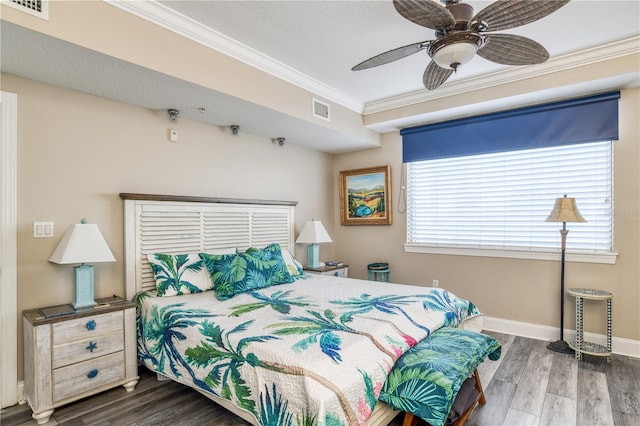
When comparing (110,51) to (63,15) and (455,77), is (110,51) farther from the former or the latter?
(455,77)

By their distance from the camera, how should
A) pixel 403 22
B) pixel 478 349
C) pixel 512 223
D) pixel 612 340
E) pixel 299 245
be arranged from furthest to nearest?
pixel 299 245, pixel 512 223, pixel 612 340, pixel 403 22, pixel 478 349

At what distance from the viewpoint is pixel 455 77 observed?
3471 millimetres

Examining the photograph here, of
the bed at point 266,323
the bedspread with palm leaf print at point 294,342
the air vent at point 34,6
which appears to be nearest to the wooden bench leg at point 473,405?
the bed at point 266,323

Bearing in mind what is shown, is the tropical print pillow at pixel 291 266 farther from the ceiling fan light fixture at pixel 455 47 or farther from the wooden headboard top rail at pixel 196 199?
the ceiling fan light fixture at pixel 455 47

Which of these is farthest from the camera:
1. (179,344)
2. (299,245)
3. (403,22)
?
(299,245)

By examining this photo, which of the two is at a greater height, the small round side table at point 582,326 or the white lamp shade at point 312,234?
the white lamp shade at point 312,234

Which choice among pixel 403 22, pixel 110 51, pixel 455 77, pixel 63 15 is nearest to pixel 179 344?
pixel 110 51

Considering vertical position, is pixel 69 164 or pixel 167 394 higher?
pixel 69 164

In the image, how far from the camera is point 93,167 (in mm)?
2746

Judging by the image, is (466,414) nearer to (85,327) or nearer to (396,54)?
(396,54)

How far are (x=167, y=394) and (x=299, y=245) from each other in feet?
8.00

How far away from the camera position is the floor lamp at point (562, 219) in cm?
312

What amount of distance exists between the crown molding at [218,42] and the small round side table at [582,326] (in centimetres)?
305

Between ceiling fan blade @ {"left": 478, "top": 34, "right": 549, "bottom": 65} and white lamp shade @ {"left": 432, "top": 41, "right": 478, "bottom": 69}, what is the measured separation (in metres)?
0.11
